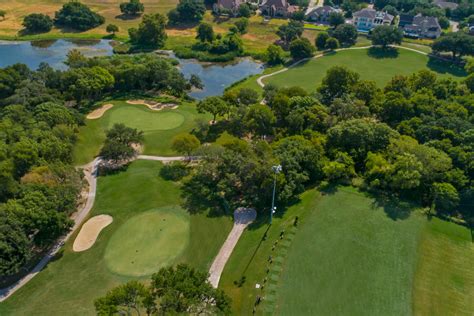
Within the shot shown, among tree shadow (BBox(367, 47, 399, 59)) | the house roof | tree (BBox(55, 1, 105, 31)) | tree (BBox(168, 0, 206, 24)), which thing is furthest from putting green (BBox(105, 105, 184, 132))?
the house roof

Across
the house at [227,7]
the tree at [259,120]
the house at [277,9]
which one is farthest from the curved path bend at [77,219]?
the house at [277,9]

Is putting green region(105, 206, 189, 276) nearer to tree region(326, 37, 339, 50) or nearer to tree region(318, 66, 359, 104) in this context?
tree region(318, 66, 359, 104)

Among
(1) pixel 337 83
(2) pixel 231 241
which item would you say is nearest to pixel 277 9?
(1) pixel 337 83

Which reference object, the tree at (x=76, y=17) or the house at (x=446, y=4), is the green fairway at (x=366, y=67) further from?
the tree at (x=76, y=17)

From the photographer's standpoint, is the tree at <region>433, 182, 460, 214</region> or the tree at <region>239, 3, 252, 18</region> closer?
the tree at <region>433, 182, 460, 214</region>

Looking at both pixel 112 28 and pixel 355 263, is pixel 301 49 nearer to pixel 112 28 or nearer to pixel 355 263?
pixel 112 28

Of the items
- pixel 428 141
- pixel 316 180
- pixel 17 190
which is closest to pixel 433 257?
pixel 316 180
